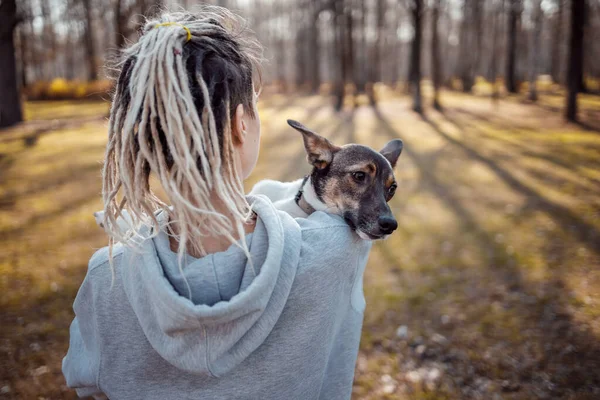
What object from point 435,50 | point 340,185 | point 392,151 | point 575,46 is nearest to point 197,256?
point 340,185

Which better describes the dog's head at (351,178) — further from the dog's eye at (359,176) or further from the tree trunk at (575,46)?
the tree trunk at (575,46)

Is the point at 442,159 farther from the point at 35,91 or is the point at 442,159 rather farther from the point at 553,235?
the point at 35,91

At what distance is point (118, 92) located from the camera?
1.64 metres

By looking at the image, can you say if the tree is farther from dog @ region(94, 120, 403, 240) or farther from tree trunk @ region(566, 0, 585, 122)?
tree trunk @ region(566, 0, 585, 122)

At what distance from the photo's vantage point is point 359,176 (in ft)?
9.65

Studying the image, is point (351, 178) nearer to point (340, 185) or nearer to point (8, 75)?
point (340, 185)

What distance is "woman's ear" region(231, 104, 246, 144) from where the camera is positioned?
1656mm

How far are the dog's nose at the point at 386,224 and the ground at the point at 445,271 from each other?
2.28 metres

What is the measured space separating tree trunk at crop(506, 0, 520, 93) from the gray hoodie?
3001 cm

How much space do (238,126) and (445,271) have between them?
5.57 meters

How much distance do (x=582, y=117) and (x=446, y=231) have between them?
52.1 feet

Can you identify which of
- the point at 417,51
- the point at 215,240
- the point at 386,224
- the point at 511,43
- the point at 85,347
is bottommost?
the point at 85,347

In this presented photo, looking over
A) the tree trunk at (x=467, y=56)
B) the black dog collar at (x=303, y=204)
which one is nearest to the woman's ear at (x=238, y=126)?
the black dog collar at (x=303, y=204)

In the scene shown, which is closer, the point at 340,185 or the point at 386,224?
the point at 386,224
